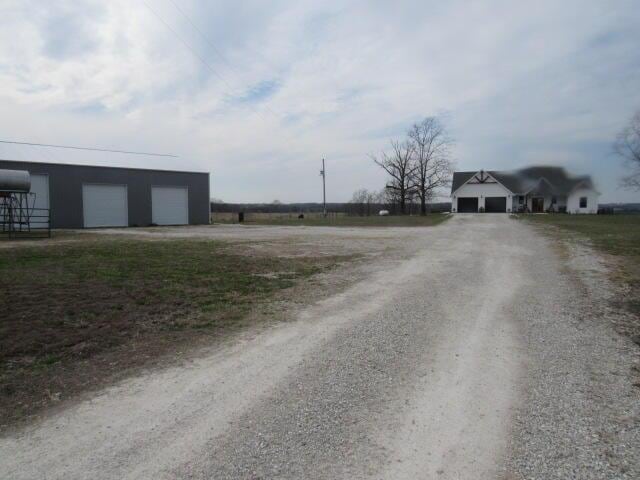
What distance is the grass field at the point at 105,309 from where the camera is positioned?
12.8 feet

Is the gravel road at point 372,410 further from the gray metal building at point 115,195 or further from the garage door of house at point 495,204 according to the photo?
the garage door of house at point 495,204

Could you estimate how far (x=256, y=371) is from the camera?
394 centimetres

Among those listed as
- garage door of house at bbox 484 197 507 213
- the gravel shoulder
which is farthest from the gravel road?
garage door of house at bbox 484 197 507 213

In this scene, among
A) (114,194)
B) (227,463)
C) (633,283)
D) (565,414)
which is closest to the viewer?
(227,463)

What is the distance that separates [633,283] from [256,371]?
778 centimetres

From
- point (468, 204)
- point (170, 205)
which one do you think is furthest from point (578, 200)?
point (170, 205)

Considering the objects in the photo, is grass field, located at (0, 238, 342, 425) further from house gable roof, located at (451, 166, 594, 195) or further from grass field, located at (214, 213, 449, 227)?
house gable roof, located at (451, 166, 594, 195)

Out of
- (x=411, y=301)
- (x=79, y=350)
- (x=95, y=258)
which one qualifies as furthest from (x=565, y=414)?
(x=95, y=258)

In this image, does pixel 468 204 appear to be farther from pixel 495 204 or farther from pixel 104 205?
pixel 104 205

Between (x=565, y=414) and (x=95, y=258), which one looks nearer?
(x=565, y=414)

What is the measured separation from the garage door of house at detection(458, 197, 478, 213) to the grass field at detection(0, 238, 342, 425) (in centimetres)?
4314

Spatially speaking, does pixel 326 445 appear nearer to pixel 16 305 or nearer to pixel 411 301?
pixel 411 301

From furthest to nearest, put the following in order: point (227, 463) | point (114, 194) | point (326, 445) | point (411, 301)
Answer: point (114, 194) → point (411, 301) → point (326, 445) → point (227, 463)

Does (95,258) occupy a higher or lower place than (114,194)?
lower
